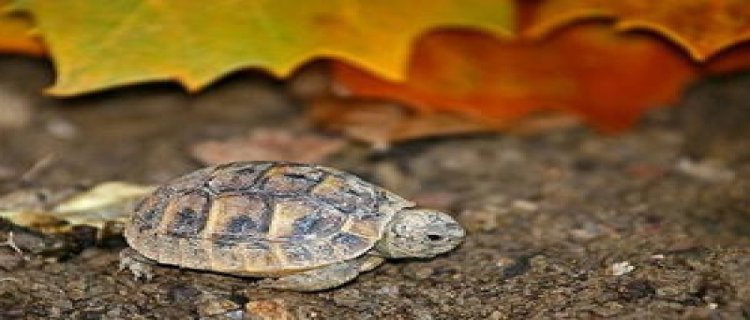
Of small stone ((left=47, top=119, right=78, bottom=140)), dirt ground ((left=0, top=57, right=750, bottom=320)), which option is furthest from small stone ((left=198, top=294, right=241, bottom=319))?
small stone ((left=47, top=119, right=78, bottom=140))

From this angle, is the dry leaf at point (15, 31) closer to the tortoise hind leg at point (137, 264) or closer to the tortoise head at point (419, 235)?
the tortoise hind leg at point (137, 264)

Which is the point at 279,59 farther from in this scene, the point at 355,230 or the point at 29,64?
the point at 29,64

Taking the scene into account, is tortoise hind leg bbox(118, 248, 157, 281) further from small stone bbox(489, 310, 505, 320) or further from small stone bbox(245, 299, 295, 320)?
small stone bbox(489, 310, 505, 320)

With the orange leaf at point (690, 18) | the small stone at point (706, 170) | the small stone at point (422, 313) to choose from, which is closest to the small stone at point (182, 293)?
the small stone at point (422, 313)

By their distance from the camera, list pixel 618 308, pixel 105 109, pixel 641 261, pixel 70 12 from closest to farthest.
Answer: pixel 618 308 → pixel 641 261 → pixel 70 12 → pixel 105 109

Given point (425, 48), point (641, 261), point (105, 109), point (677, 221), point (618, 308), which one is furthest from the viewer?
point (105, 109)

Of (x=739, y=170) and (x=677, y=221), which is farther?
(x=739, y=170)

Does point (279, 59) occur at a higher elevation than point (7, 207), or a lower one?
higher

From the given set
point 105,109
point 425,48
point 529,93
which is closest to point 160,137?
point 105,109

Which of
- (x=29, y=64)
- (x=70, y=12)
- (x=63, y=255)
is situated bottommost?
(x=63, y=255)
